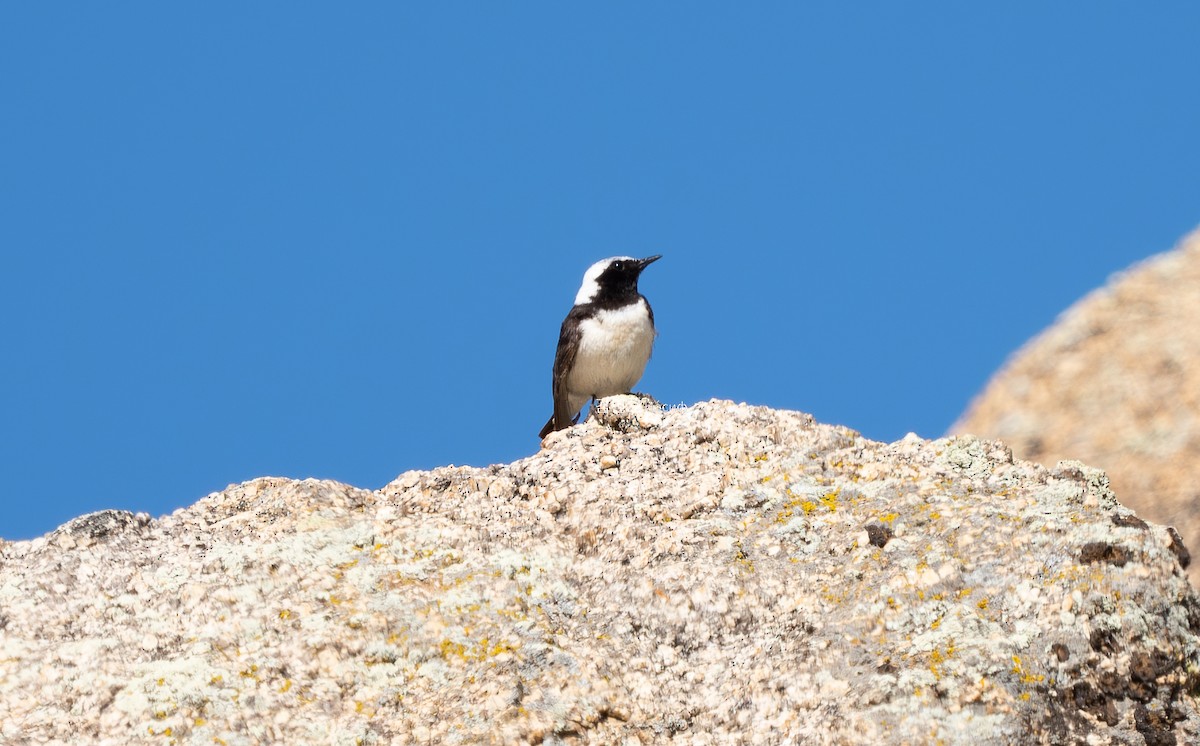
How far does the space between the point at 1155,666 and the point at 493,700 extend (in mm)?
2567

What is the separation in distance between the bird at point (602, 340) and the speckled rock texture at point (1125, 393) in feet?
15.9

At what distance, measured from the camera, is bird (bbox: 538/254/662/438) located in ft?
45.7

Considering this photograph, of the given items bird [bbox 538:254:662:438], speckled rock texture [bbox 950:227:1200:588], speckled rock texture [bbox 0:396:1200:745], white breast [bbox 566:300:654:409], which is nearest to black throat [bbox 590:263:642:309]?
bird [bbox 538:254:662:438]

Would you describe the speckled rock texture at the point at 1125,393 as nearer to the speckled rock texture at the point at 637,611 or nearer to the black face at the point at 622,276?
the black face at the point at 622,276

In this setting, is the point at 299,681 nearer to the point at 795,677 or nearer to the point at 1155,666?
the point at 795,677

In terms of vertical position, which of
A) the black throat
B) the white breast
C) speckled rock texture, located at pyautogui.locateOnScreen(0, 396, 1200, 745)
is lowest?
speckled rock texture, located at pyautogui.locateOnScreen(0, 396, 1200, 745)

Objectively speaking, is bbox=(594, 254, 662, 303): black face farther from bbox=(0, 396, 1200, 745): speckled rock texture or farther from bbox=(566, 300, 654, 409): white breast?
bbox=(0, 396, 1200, 745): speckled rock texture

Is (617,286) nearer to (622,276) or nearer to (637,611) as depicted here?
(622,276)

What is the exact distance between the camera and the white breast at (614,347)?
1391 centimetres

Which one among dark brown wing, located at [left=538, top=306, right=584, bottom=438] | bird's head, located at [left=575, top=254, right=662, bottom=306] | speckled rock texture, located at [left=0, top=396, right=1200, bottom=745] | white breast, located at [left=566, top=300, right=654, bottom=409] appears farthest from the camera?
bird's head, located at [left=575, top=254, right=662, bottom=306]

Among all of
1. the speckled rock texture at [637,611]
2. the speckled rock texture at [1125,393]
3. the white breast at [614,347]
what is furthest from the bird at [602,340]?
the speckled rock texture at [637,611]

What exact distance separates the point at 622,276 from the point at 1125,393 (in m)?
5.97

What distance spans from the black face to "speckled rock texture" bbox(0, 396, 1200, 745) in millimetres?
7163

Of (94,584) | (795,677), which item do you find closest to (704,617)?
(795,677)
